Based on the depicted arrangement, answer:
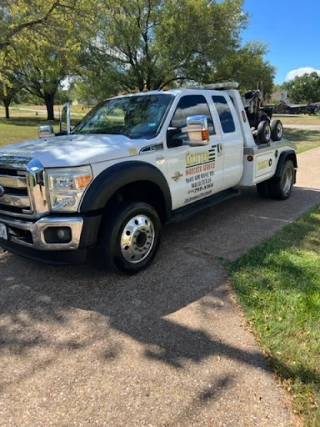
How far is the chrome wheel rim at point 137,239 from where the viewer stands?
3.81m

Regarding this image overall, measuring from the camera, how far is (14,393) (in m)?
2.40

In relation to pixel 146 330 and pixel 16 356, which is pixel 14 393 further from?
pixel 146 330

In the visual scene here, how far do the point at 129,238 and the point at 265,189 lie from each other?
4018 millimetres

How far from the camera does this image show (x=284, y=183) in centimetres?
714

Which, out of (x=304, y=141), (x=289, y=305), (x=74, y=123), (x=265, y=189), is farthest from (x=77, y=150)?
(x=304, y=141)

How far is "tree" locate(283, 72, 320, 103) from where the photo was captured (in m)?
93.4

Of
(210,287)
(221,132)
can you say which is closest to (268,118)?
(221,132)

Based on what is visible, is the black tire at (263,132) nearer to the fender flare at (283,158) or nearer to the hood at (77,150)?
the fender flare at (283,158)

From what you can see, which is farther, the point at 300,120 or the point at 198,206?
the point at 300,120

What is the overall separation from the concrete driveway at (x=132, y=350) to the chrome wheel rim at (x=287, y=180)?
10.4 feet

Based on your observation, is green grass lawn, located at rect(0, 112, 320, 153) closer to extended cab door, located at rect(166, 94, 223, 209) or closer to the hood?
extended cab door, located at rect(166, 94, 223, 209)

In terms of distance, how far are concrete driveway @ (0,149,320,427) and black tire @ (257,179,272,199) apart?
2.84 metres

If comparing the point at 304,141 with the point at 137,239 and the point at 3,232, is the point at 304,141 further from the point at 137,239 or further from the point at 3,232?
the point at 3,232

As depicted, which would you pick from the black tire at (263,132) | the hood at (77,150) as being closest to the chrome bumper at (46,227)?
the hood at (77,150)
